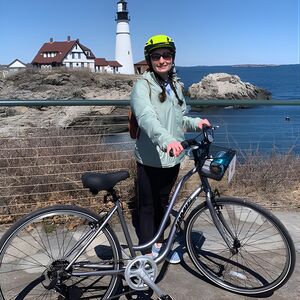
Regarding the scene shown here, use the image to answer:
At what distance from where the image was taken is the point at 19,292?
10.4 feet

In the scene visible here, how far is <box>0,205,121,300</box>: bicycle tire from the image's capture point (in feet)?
9.11

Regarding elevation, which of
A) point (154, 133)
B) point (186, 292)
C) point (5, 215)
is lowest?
point (186, 292)

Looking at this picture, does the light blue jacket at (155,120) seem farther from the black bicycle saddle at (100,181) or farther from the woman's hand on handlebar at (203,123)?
the black bicycle saddle at (100,181)

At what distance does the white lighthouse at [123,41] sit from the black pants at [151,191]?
70976 millimetres

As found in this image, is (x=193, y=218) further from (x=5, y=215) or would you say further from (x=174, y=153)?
(x=5, y=215)

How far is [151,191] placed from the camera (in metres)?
3.37

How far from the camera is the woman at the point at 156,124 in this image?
9.70 feet

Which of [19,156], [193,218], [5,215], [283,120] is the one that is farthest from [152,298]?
[283,120]

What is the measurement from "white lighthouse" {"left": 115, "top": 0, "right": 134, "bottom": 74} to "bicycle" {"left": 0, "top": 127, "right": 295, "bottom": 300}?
233ft

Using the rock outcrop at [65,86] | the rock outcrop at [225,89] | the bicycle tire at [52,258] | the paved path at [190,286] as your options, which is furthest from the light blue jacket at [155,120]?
the rock outcrop at [225,89]

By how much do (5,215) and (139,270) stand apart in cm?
238

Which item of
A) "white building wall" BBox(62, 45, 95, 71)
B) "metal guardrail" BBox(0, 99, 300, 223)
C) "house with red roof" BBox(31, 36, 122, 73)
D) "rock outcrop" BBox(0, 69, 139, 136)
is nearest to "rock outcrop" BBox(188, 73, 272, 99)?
"house with red roof" BBox(31, 36, 122, 73)

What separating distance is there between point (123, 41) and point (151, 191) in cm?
7222

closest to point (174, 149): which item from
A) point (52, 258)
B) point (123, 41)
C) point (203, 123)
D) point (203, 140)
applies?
point (203, 140)
